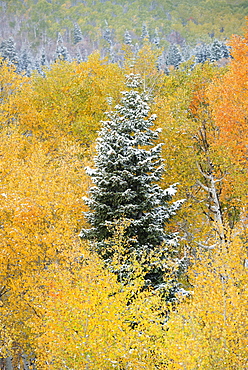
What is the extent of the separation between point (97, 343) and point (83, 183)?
47.9 ft

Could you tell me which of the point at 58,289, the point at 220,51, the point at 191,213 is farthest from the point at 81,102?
the point at 220,51

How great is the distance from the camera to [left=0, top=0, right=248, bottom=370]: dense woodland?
1533cm

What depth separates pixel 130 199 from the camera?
66.6 feet

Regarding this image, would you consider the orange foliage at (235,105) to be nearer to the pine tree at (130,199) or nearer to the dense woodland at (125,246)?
the dense woodland at (125,246)

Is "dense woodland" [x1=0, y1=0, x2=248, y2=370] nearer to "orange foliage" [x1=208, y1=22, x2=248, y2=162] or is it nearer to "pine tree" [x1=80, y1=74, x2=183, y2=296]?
"orange foliage" [x1=208, y1=22, x2=248, y2=162]

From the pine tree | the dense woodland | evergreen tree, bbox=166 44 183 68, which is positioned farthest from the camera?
evergreen tree, bbox=166 44 183 68

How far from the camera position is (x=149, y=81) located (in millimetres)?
40156

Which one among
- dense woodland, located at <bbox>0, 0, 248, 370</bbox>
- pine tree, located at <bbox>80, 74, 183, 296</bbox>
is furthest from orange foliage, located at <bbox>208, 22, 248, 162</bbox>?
pine tree, located at <bbox>80, 74, 183, 296</bbox>

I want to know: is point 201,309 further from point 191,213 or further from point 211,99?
point 211,99

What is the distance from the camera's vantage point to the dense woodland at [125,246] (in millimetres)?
15328

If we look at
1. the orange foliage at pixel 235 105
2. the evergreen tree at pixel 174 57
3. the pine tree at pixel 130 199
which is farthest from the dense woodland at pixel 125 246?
the evergreen tree at pixel 174 57

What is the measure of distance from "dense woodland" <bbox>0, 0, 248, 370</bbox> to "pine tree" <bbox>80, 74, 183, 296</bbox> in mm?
633

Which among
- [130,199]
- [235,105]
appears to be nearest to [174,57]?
[235,105]

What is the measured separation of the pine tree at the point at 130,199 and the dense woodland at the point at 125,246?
63cm
